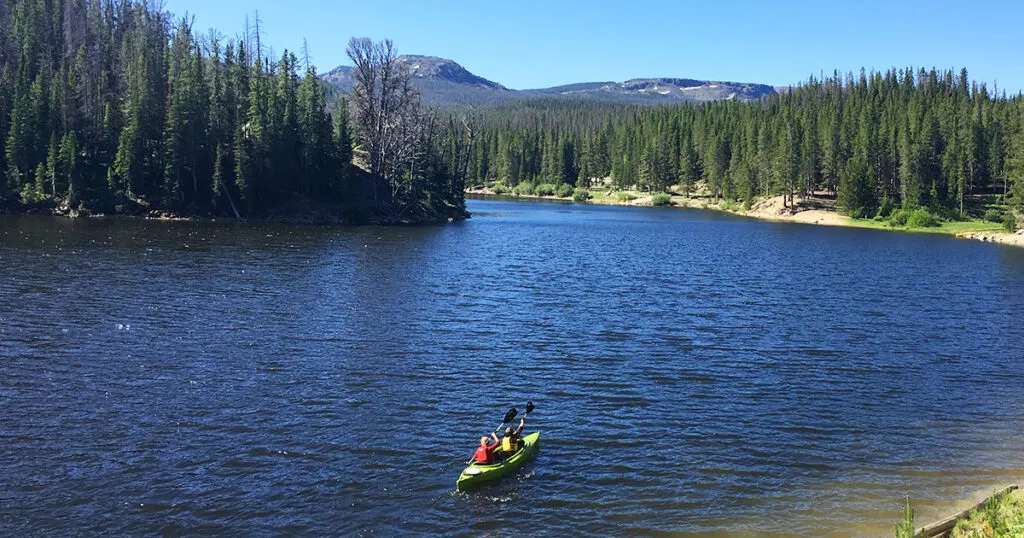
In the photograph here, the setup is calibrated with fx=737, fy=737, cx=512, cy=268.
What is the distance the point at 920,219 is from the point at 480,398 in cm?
11879

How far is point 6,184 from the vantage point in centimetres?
9938

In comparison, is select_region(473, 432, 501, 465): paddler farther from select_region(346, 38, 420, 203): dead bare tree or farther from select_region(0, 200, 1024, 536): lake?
select_region(346, 38, 420, 203): dead bare tree

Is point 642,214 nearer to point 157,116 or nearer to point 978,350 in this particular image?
point 157,116

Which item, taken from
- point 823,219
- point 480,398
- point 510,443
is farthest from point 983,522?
point 823,219

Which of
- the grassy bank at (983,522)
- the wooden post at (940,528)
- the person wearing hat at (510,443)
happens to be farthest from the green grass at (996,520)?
the person wearing hat at (510,443)

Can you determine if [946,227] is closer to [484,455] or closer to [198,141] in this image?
[198,141]

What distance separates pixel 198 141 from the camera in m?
99.9

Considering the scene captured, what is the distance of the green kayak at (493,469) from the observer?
20.9 m

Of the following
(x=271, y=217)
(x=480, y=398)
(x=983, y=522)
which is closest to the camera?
(x=983, y=522)

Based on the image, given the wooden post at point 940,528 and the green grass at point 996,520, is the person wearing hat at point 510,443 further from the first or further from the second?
the green grass at point 996,520

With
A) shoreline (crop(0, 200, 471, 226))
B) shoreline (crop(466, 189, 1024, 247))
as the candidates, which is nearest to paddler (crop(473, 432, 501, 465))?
shoreline (crop(0, 200, 471, 226))

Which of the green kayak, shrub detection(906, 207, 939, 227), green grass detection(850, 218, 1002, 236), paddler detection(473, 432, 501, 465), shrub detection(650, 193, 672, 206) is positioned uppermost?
shrub detection(650, 193, 672, 206)

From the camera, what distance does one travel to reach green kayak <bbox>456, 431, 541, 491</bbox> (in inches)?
822

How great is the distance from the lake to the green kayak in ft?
1.33
